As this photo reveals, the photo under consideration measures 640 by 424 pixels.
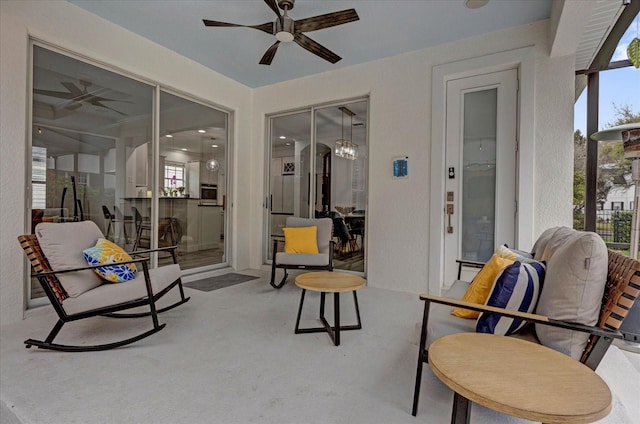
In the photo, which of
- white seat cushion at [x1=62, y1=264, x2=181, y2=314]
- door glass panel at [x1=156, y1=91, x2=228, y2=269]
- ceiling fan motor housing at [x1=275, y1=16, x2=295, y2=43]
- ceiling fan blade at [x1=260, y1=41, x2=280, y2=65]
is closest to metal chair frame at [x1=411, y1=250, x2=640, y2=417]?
white seat cushion at [x1=62, y1=264, x2=181, y2=314]

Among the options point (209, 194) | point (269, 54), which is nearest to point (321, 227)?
point (209, 194)

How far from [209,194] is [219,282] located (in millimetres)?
1380

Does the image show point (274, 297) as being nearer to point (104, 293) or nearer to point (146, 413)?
point (104, 293)

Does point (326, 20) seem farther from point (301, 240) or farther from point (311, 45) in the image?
point (301, 240)

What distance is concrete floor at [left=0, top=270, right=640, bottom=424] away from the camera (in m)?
1.51

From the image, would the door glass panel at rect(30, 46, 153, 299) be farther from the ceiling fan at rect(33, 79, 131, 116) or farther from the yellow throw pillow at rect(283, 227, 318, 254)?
the yellow throw pillow at rect(283, 227, 318, 254)

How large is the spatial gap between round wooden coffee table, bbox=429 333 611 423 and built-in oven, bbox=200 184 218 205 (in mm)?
4086

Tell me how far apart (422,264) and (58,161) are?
13.3ft

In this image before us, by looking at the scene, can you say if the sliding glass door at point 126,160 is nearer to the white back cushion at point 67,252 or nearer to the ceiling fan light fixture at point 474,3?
the white back cushion at point 67,252

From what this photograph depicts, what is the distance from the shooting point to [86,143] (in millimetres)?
3320

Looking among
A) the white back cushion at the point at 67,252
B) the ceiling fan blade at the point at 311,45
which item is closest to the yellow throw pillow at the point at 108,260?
the white back cushion at the point at 67,252

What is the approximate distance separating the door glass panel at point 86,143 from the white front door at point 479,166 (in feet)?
12.2

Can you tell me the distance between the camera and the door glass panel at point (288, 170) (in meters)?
4.77

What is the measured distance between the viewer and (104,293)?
2.17 metres
